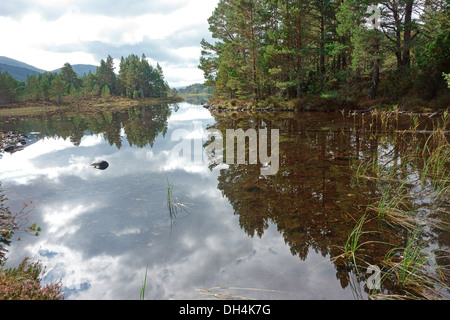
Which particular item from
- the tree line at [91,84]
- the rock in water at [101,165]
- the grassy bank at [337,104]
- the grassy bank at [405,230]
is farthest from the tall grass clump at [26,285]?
the tree line at [91,84]

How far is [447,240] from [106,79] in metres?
111

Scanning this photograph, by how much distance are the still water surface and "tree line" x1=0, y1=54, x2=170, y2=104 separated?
85443 mm

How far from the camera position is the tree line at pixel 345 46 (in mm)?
20031

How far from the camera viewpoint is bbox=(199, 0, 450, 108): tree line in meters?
20.0

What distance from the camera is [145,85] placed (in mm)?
103750

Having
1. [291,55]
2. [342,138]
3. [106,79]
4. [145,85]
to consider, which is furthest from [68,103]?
[342,138]

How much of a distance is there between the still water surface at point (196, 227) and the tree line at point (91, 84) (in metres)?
85.4

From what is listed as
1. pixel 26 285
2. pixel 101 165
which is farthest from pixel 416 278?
pixel 101 165

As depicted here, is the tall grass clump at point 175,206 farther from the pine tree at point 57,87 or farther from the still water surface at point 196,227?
the pine tree at point 57,87

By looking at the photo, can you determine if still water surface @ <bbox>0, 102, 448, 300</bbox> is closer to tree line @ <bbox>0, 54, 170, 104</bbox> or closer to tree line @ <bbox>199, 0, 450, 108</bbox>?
tree line @ <bbox>199, 0, 450, 108</bbox>

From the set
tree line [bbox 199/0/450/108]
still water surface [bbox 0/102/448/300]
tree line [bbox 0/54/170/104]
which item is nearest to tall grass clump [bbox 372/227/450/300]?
still water surface [bbox 0/102/448/300]

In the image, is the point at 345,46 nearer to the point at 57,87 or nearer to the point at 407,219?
the point at 407,219
